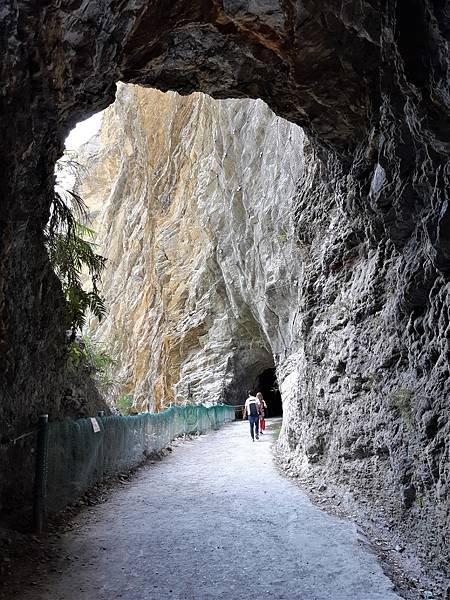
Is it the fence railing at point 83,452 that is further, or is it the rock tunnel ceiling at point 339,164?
the fence railing at point 83,452

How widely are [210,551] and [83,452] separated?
2.69 metres

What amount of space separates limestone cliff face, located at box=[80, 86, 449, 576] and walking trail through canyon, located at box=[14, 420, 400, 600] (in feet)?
2.35

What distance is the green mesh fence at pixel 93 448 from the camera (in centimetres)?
579

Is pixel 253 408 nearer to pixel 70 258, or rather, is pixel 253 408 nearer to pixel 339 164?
pixel 70 258

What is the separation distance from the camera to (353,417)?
637 cm

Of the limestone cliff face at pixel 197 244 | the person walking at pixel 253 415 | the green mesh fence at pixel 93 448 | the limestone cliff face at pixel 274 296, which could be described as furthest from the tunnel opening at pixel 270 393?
the green mesh fence at pixel 93 448

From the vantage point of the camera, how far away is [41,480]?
5.24 metres

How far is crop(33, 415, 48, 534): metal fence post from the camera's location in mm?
5117

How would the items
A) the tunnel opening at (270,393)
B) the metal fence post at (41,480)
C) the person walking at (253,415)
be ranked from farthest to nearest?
the tunnel opening at (270,393) → the person walking at (253,415) → the metal fence post at (41,480)

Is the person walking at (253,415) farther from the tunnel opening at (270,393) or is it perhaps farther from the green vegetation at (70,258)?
the tunnel opening at (270,393)

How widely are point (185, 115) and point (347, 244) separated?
28187mm

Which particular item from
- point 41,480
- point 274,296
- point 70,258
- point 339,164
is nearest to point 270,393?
point 274,296

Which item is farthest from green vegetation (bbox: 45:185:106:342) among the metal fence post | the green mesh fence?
the metal fence post

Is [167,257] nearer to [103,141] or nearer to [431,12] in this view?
[103,141]
